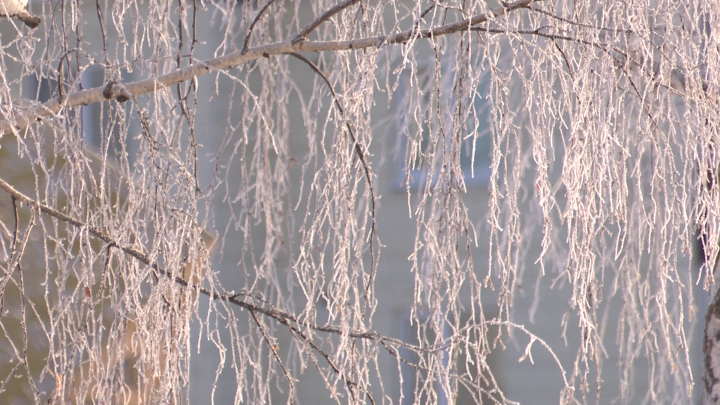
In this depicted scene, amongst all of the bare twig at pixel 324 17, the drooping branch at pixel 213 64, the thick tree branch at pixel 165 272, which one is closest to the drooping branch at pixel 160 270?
the thick tree branch at pixel 165 272

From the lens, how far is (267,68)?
2695mm

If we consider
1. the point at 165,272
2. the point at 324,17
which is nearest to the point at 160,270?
the point at 165,272

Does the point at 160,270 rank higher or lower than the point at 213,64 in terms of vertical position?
lower

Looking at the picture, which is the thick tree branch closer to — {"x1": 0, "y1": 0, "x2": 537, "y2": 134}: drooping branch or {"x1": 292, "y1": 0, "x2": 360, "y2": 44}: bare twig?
{"x1": 0, "y1": 0, "x2": 537, "y2": 134}: drooping branch

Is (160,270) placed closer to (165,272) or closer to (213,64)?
(165,272)

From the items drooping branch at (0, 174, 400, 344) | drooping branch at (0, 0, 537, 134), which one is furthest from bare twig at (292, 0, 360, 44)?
drooping branch at (0, 174, 400, 344)

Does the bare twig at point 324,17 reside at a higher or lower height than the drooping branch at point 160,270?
higher

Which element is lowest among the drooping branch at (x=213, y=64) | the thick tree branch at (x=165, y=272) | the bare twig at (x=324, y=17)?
the thick tree branch at (x=165, y=272)

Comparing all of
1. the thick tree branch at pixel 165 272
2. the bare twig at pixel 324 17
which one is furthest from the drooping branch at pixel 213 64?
the thick tree branch at pixel 165 272

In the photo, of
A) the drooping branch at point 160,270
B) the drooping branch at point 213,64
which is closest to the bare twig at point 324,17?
the drooping branch at point 213,64

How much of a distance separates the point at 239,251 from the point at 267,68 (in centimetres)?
410

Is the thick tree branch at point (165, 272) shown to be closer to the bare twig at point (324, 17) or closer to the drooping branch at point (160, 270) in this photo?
the drooping branch at point (160, 270)

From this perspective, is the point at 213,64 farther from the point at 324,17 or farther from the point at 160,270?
the point at 160,270

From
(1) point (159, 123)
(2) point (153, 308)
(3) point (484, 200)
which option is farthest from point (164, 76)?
(3) point (484, 200)
